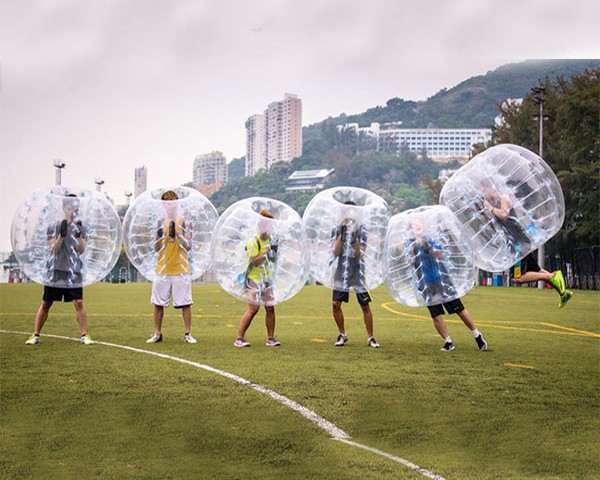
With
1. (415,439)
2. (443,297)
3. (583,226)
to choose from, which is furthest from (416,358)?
(583,226)

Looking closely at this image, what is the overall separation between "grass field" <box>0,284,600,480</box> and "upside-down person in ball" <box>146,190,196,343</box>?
1.85 ft

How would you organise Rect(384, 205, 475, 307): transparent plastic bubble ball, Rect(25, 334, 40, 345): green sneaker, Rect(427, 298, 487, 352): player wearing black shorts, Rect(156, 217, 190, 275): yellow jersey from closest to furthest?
1. Rect(384, 205, 475, 307): transparent plastic bubble ball
2. Rect(156, 217, 190, 275): yellow jersey
3. Rect(427, 298, 487, 352): player wearing black shorts
4. Rect(25, 334, 40, 345): green sneaker

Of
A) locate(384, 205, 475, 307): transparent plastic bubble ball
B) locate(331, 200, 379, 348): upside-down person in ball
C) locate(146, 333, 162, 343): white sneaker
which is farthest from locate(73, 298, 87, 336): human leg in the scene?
locate(384, 205, 475, 307): transparent plastic bubble ball

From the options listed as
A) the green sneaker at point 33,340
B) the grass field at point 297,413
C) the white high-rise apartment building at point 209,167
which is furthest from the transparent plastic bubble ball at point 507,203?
the white high-rise apartment building at point 209,167

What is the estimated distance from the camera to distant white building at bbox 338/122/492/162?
90.4 m

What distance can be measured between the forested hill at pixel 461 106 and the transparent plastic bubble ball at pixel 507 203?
39730 millimetres

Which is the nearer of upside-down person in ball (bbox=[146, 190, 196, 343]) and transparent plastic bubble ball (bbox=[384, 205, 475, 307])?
transparent plastic bubble ball (bbox=[384, 205, 475, 307])

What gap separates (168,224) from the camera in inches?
391

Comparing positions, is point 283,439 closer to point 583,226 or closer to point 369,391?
point 369,391

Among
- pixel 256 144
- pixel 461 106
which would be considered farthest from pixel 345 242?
pixel 461 106

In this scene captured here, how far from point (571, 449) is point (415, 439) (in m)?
1.04

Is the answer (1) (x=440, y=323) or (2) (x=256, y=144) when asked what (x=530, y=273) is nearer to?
(1) (x=440, y=323)

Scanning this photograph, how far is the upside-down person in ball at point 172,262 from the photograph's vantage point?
987 centimetres

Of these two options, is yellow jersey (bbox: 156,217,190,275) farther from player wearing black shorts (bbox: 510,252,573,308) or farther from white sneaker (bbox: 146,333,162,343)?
player wearing black shorts (bbox: 510,252,573,308)
